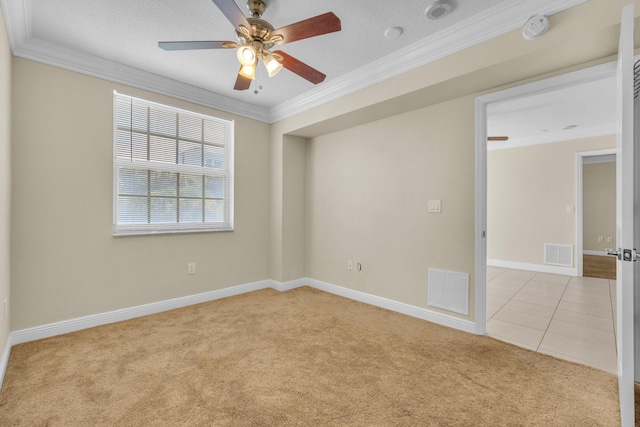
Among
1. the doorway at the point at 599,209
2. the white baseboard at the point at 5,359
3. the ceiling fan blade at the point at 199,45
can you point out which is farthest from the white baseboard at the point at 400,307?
the doorway at the point at 599,209

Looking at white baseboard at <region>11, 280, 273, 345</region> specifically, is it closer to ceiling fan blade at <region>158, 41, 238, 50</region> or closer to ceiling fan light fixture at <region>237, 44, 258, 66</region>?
ceiling fan blade at <region>158, 41, 238, 50</region>

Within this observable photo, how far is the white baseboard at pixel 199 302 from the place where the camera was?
2.47 metres

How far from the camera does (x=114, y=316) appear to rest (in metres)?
2.89


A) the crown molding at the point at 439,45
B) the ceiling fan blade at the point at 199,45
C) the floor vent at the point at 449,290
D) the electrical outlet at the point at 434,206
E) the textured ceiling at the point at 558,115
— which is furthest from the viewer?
the textured ceiling at the point at 558,115

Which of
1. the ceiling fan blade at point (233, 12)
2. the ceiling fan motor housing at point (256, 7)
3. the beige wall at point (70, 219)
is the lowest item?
the beige wall at point (70, 219)

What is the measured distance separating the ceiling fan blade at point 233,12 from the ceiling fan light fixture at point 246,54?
0.10 meters

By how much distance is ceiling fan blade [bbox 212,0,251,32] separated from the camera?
1514 millimetres

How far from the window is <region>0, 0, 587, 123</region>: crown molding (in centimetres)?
22

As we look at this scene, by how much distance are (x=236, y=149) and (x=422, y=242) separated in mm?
2665

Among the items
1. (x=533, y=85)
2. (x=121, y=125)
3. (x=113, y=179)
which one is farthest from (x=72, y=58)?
(x=533, y=85)

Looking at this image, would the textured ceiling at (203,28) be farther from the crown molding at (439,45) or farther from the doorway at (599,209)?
the doorway at (599,209)

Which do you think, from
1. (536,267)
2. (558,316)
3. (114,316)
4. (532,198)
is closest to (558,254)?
(536,267)

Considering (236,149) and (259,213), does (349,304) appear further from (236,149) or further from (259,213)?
(236,149)

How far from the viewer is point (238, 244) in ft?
12.8
